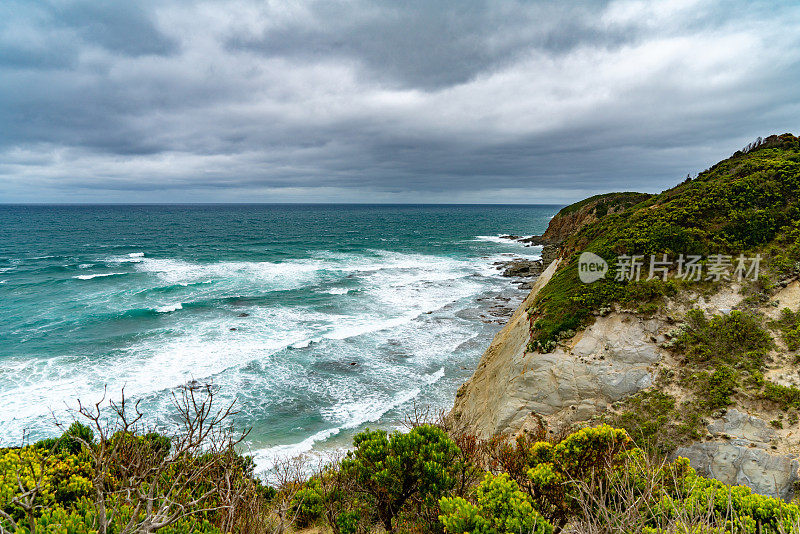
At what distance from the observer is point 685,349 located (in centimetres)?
1298

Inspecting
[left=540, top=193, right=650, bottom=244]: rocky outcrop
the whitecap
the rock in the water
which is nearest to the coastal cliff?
the whitecap

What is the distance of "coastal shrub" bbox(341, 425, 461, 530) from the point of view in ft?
27.1

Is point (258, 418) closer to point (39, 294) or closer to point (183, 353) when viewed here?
point (183, 353)

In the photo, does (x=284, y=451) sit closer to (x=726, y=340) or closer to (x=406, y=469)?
(x=406, y=469)

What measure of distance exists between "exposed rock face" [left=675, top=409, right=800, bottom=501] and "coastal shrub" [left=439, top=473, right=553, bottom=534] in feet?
22.1

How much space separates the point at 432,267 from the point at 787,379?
4618 centimetres

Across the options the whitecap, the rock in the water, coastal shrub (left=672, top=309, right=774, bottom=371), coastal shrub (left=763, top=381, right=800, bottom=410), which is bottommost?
the whitecap

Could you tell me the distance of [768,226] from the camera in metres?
15.6

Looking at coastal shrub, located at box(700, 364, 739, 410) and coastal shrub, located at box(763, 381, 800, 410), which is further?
coastal shrub, located at box(700, 364, 739, 410)

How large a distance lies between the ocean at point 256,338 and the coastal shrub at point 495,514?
23.1 feet

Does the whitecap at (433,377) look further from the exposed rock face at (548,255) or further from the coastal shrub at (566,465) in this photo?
the exposed rock face at (548,255)

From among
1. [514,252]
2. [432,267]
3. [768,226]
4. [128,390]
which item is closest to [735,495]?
[768,226]

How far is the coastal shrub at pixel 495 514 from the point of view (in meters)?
6.30

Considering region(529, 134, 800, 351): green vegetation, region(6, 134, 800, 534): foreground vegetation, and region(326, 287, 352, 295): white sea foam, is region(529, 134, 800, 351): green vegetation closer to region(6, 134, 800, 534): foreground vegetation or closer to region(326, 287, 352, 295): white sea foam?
region(6, 134, 800, 534): foreground vegetation
